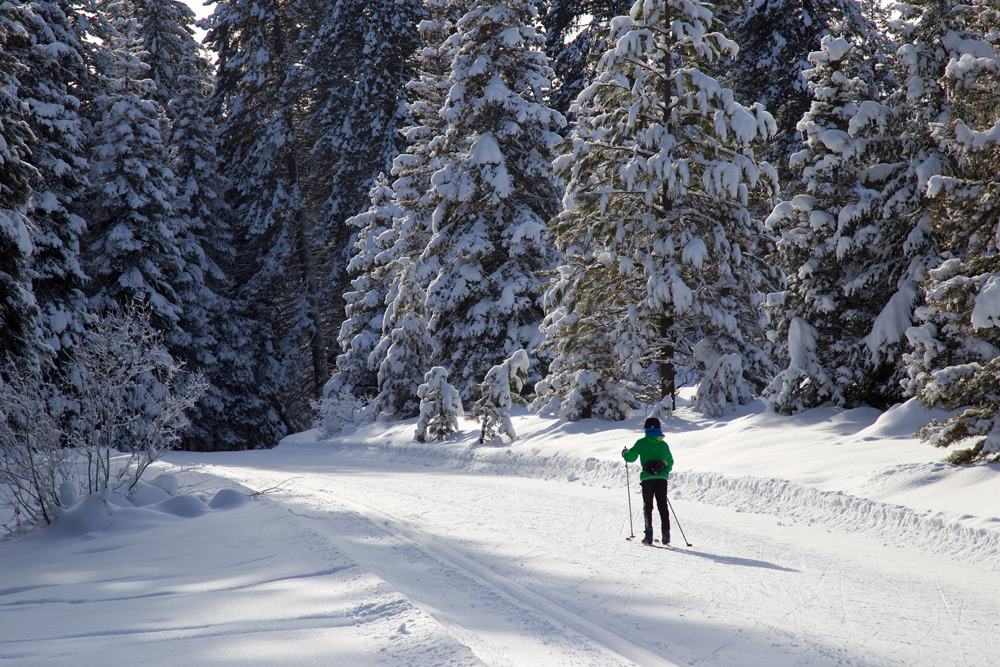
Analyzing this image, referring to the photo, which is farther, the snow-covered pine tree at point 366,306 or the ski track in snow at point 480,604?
the snow-covered pine tree at point 366,306

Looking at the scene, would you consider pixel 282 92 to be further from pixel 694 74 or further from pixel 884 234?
pixel 884 234

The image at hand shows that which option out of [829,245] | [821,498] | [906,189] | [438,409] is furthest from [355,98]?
[821,498]

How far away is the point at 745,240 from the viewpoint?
56.6 ft

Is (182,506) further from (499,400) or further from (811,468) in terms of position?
(811,468)

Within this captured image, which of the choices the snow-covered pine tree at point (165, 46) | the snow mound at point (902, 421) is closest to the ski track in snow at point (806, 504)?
the snow mound at point (902, 421)

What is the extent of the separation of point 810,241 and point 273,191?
27344 mm

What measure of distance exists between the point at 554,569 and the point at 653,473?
7.32ft

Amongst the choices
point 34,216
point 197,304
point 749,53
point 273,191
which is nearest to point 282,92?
point 273,191

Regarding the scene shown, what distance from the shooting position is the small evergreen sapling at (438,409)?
813 inches

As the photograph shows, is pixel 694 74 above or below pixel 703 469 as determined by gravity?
above

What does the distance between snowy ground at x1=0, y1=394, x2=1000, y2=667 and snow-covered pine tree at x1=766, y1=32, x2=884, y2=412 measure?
2.76ft

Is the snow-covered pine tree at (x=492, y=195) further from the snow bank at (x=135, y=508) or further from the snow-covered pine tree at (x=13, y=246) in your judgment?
the snow-covered pine tree at (x=13, y=246)

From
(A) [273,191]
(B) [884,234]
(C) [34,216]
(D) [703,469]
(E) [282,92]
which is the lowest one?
(D) [703,469]

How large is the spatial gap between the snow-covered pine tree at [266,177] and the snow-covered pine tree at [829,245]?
23969 millimetres
